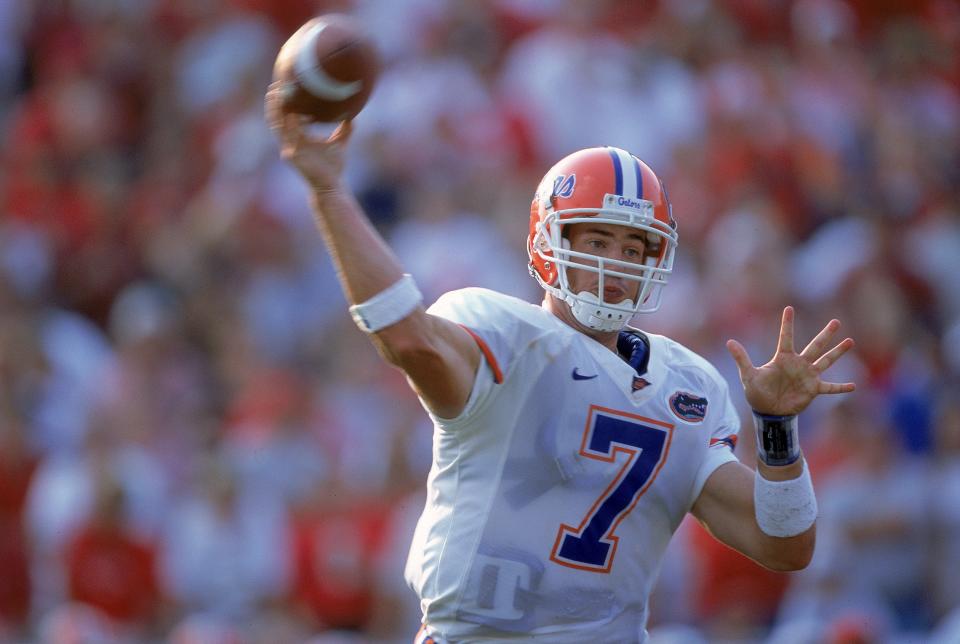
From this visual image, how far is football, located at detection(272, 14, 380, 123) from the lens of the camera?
349 centimetres

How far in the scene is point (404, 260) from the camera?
8.64 m

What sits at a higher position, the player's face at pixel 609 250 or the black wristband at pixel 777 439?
the player's face at pixel 609 250

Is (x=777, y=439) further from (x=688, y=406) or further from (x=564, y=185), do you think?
(x=564, y=185)

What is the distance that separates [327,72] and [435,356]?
71 centimetres

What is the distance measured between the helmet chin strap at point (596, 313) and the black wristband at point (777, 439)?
0.42 meters

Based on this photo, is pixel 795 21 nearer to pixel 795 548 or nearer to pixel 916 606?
pixel 916 606

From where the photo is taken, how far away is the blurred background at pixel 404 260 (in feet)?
23.5

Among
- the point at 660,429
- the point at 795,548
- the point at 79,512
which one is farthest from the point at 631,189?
the point at 79,512

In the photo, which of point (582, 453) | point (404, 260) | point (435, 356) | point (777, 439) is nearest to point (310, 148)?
point (435, 356)

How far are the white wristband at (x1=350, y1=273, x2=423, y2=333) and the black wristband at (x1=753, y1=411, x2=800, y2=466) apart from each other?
0.99 meters

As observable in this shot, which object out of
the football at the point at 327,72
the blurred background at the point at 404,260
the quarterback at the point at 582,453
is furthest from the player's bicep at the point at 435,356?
the blurred background at the point at 404,260

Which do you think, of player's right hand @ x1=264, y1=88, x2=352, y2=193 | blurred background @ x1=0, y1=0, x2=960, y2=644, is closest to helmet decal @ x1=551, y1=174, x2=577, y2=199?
player's right hand @ x1=264, y1=88, x2=352, y2=193

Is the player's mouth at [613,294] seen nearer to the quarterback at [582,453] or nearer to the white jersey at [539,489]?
the quarterback at [582,453]

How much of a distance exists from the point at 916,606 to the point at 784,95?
363cm
